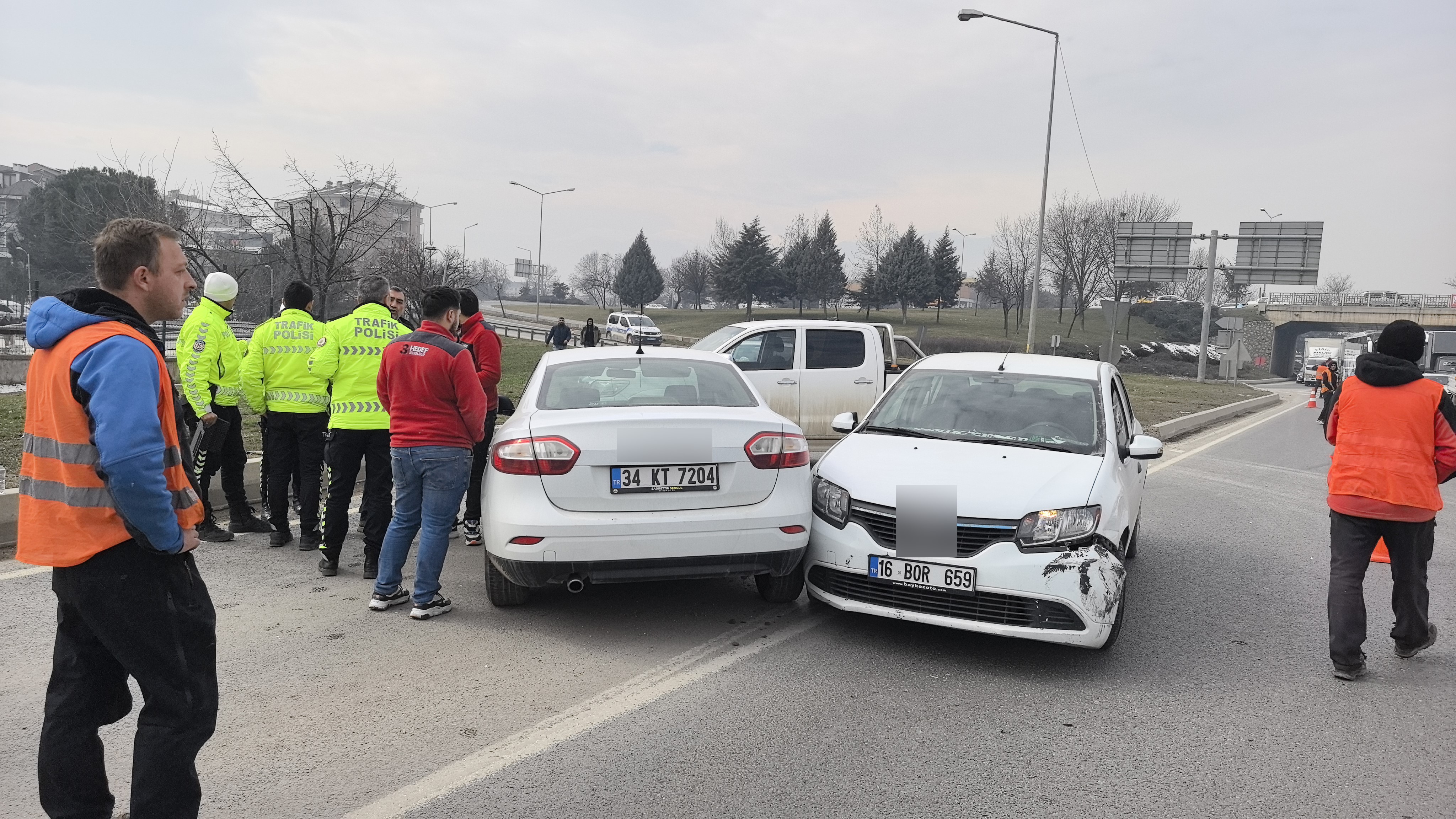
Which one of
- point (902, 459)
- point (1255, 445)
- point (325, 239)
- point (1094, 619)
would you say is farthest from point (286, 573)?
point (1255, 445)

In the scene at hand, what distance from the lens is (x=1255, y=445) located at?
16.8m

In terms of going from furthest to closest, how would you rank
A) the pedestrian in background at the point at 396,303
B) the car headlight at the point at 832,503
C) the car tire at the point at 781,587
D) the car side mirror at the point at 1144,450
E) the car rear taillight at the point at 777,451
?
the pedestrian in background at the point at 396,303 < the car side mirror at the point at 1144,450 < the car tire at the point at 781,587 < the car headlight at the point at 832,503 < the car rear taillight at the point at 777,451

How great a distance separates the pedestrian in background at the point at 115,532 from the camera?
2.46m

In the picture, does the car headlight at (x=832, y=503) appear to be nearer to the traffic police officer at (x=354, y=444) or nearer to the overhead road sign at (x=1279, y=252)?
the traffic police officer at (x=354, y=444)

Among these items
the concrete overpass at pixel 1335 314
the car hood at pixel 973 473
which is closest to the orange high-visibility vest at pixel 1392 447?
the car hood at pixel 973 473

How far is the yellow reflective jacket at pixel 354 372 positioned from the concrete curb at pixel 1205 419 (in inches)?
573

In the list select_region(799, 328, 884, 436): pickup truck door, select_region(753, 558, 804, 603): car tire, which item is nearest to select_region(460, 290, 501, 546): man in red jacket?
select_region(753, 558, 804, 603): car tire

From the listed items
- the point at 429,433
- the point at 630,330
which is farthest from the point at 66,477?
the point at 630,330

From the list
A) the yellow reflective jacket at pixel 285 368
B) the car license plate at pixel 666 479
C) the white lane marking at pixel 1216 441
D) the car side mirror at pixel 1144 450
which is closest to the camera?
the car license plate at pixel 666 479

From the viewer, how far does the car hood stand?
4727 mm

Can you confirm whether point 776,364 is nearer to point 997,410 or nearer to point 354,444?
point 997,410

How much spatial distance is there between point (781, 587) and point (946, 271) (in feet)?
223

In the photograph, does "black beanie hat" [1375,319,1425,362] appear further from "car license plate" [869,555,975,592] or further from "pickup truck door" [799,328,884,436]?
"pickup truck door" [799,328,884,436]

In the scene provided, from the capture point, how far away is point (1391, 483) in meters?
4.71
